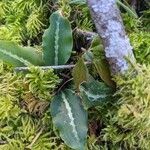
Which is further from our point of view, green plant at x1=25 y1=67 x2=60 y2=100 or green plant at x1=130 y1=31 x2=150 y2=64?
green plant at x1=130 y1=31 x2=150 y2=64

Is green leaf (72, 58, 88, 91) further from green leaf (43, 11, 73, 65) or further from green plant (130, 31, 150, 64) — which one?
green plant (130, 31, 150, 64)

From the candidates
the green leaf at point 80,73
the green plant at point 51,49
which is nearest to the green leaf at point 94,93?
the green leaf at point 80,73

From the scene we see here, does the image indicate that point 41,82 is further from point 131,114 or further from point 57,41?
point 131,114

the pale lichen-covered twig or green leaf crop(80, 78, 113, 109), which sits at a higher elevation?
the pale lichen-covered twig

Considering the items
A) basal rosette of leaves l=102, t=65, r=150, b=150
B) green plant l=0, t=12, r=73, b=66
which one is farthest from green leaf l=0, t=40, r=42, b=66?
basal rosette of leaves l=102, t=65, r=150, b=150

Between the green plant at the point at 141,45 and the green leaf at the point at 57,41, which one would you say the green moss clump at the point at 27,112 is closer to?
the green leaf at the point at 57,41

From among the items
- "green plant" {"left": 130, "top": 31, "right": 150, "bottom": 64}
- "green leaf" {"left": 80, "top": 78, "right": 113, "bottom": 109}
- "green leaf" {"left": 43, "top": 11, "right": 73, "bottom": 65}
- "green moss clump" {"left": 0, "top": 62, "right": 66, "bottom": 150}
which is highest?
"green leaf" {"left": 43, "top": 11, "right": 73, "bottom": 65}

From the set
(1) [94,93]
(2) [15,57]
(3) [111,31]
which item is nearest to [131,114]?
(1) [94,93]
